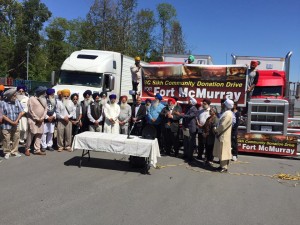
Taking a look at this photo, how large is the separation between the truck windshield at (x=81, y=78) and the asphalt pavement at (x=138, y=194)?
567 centimetres

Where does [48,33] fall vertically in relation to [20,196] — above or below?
above

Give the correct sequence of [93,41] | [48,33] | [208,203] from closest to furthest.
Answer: [208,203], [93,41], [48,33]

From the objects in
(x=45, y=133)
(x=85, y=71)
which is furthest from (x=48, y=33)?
(x=45, y=133)

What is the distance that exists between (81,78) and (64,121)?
4807mm

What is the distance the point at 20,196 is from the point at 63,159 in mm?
3047

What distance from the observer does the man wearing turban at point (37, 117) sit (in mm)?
9023

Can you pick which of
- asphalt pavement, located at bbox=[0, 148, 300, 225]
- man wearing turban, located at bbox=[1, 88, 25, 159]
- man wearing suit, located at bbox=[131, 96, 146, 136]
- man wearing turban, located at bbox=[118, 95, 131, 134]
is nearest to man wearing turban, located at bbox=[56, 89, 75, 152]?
asphalt pavement, located at bbox=[0, 148, 300, 225]

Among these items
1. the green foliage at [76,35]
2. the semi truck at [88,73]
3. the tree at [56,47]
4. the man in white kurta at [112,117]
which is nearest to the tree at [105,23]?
the green foliage at [76,35]

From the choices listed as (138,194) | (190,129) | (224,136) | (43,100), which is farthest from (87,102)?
(138,194)

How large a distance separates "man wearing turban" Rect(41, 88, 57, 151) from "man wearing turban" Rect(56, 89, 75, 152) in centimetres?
14

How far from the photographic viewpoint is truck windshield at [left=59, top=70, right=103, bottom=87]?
14245mm

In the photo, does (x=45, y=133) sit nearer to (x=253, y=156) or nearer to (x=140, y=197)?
(x=140, y=197)

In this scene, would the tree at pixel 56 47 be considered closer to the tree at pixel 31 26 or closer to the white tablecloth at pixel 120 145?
the tree at pixel 31 26

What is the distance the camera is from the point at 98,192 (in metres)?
6.18
